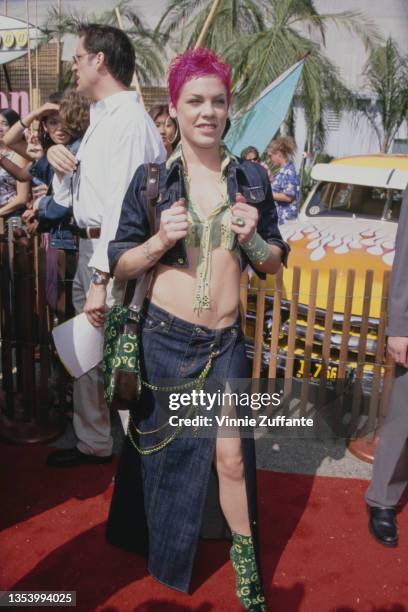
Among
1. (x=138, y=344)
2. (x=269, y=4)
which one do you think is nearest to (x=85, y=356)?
(x=138, y=344)

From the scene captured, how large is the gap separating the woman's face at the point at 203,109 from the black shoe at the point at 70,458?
213 centimetres

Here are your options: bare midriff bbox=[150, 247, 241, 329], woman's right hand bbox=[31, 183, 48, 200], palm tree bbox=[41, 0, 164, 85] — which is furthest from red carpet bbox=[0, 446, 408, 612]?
palm tree bbox=[41, 0, 164, 85]

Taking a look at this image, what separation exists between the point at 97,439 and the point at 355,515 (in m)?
1.51

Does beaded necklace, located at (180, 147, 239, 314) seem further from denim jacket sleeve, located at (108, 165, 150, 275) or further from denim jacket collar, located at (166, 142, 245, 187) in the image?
denim jacket sleeve, located at (108, 165, 150, 275)

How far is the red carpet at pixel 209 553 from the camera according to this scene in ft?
8.55

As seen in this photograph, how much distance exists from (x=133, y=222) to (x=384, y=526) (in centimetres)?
199

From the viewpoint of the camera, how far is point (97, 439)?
3.62 m

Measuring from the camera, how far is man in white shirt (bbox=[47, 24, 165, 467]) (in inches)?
113

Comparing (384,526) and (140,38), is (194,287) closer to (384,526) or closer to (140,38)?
(384,526)

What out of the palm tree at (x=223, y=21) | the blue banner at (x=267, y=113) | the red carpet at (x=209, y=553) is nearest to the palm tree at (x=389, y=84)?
the palm tree at (x=223, y=21)

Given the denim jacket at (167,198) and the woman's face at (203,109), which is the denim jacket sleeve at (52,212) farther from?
the woman's face at (203,109)

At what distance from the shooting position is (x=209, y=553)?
290 cm

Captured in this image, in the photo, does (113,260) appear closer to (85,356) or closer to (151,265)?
(151,265)

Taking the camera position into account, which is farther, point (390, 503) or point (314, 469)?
point (314, 469)
